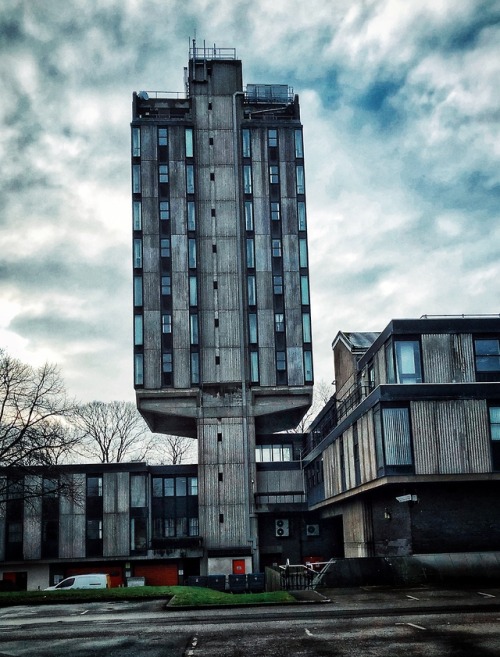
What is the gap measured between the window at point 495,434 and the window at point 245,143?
1514 inches

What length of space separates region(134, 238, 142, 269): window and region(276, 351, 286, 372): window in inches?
521

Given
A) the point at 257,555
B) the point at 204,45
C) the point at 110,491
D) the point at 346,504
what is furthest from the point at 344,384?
the point at 204,45

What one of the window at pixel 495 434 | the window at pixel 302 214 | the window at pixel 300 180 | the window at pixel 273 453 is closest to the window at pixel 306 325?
the window at pixel 302 214

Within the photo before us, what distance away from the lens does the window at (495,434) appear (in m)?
33.6

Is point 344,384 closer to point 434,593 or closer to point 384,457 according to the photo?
point 384,457

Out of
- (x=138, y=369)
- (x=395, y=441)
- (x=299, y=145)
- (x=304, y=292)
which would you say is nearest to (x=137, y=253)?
(x=138, y=369)

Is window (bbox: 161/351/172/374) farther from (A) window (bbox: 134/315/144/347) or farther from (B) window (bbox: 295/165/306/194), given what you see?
(B) window (bbox: 295/165/306/194)

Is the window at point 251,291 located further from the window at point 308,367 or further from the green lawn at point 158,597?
the green lawn at point 158,597

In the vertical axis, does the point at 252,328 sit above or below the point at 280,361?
above

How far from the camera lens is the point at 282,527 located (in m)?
63.1

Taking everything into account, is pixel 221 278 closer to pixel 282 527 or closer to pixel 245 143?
pixel 245 143

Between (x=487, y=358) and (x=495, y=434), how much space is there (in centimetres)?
403

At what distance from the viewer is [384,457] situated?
110 ft

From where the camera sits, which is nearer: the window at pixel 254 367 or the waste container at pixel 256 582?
the waste container at pixel 256 582
